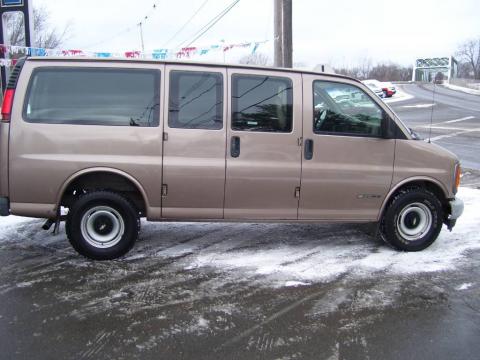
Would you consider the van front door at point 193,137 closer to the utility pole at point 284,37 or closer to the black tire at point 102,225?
the black tire at point 102,225

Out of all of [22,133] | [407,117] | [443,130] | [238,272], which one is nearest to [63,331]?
[238,272]

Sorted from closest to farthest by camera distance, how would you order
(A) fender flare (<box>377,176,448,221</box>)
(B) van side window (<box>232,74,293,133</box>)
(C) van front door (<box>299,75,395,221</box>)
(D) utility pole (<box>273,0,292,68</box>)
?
(B) van side window (<box>232,74,293,133</box>), (C) van front door (<box>299,75,395,221</box>), (A) fender flare (<box>377,176,448,221</box>), (D) utility pole (<box>273,0,292,68</box>)

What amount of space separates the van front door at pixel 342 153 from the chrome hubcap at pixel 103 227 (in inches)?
77.6

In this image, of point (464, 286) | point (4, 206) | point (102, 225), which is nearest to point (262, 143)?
point (102, 225)

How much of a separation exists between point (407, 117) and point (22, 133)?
23276mm

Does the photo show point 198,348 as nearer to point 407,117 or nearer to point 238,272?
point 238,272

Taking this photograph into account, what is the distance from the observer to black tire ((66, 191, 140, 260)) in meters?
4.95

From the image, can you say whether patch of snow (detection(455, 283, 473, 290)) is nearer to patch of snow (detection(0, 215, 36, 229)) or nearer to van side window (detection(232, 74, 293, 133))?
van side window (detection(232, 74, 293, 133))

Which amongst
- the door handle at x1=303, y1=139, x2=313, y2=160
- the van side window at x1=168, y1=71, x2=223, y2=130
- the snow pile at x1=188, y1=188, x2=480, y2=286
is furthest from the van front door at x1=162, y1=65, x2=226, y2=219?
the door handle at x1=303, y1=139, x2=313, y2=160

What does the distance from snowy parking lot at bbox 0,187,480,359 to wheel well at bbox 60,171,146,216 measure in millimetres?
623

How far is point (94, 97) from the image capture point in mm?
4844

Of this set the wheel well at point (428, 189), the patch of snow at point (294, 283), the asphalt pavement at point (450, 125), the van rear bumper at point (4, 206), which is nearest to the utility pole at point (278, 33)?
the asphalt pavement at point (450, 125)

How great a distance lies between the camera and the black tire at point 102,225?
4.95 m

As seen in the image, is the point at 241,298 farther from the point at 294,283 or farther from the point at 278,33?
the point at 278,33
